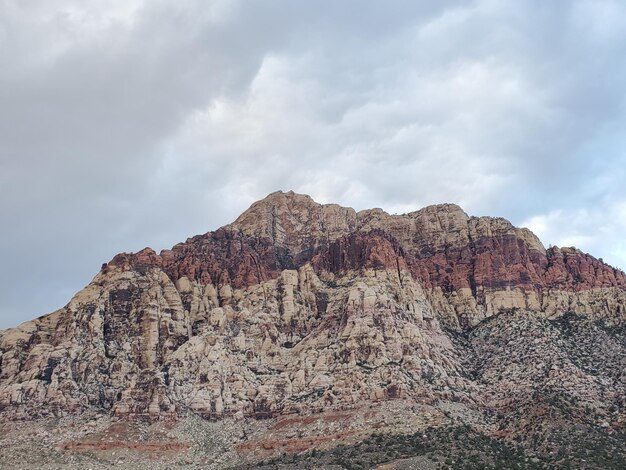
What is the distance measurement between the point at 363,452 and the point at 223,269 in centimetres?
8202

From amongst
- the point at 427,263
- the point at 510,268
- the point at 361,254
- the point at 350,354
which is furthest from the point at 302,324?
the point at 510,268

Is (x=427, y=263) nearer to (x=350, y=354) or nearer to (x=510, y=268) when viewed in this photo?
(x=510, y=268)

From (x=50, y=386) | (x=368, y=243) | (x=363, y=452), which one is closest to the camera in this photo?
(x=363, y=452)

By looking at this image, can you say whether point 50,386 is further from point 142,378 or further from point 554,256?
point 554,256

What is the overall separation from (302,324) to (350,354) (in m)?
24.7

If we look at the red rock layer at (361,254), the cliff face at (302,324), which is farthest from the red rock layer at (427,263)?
the cliff face at (302,324)

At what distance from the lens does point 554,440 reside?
381 ft

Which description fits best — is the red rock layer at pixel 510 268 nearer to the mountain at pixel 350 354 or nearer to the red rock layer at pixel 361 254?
the mountain at pixel 350 354

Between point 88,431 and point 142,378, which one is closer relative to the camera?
point 88,431

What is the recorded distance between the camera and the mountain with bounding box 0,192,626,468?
121m

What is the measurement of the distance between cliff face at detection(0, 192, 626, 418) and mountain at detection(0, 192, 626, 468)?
374 mm

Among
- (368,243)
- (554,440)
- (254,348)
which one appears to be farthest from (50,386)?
(554,440)

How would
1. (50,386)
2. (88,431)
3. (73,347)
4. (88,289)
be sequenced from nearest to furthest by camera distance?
(88,431)
(50,386)
(73,347)
(88,289)

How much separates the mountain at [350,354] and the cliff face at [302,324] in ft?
1.23
